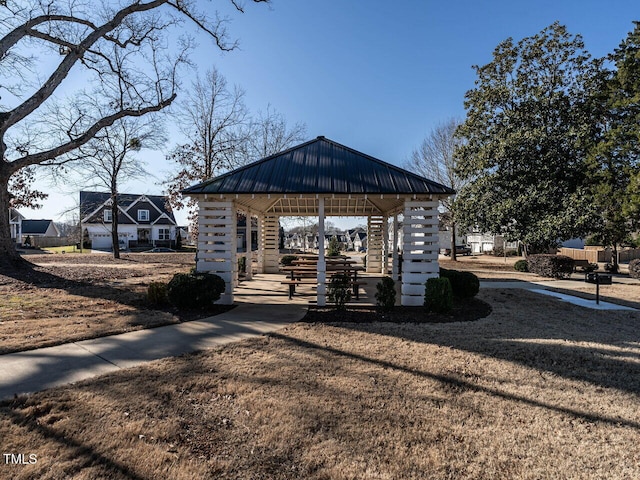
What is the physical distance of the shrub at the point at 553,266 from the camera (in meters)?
15.5

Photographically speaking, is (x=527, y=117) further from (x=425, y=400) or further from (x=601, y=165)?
(x=425, y=400)

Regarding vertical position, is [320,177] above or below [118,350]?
above

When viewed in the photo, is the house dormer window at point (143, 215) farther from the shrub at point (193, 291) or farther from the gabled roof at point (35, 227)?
the shrub at point (193, 291)

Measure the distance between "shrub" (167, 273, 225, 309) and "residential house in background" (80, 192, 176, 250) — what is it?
110 ft

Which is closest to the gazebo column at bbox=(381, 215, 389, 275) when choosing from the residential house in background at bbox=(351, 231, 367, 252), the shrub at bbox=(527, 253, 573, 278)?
the shrub at bbox=(527, 253, 573, 278)

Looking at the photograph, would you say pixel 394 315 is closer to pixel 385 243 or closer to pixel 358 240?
pixel 385 243

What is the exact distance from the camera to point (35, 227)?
51406 mm

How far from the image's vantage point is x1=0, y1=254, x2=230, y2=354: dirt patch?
5637 mm

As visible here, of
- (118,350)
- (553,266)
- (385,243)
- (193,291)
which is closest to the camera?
(118,350)

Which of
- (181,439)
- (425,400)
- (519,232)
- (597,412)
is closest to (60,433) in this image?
(181,439)

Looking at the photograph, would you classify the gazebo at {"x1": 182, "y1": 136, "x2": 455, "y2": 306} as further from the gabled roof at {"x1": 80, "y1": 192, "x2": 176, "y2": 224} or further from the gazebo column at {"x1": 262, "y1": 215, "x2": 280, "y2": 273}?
the gabled roof at {"x1": 80, "y1": 192, "x2": 176, "y2": 224}

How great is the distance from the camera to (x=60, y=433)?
2830 millimetres

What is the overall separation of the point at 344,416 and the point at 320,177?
6440 mm

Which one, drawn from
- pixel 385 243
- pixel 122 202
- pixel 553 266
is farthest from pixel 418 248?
pixel 122 202
